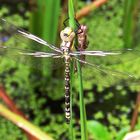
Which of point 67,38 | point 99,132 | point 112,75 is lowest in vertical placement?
point 99,132

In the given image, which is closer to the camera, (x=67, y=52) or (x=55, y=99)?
(x=67, y=52)

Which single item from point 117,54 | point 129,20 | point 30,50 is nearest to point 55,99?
point 129,20

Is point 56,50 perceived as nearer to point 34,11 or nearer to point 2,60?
point 34,11

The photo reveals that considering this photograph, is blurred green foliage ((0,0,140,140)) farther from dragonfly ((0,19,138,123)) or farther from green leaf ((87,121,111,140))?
dragonfly ((0,19,138,123))

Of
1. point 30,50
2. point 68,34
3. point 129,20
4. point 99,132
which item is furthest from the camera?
point 129,20

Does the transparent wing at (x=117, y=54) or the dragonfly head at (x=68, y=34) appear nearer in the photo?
the dragonfly head at (x=68, y=34)

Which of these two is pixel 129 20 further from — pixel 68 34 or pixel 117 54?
pixel 68 34

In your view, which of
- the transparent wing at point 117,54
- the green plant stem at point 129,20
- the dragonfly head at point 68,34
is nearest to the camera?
the dragonfly head at point 68,34

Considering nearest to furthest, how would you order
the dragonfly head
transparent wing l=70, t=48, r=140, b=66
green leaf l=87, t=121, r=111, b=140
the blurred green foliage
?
the dragonfly head < transparent wing l=70, t=48, r=140, b=66 < green leaf l=87, t=121, r=111, b=140 < the blurred green foliage

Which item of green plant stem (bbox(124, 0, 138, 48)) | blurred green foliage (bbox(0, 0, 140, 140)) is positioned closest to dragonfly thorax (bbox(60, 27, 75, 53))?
green plant stem (bbox(124, 0, 138, 48))

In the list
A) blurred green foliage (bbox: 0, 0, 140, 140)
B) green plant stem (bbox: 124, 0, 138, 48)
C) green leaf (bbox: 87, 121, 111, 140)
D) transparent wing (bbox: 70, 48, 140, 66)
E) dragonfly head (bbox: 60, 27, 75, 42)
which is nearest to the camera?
dragonfly head (bbox: 60, 27, 75, 42)

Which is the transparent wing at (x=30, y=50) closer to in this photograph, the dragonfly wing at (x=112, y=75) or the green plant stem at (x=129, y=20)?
the dragonfly wing at (x=112, y=75)

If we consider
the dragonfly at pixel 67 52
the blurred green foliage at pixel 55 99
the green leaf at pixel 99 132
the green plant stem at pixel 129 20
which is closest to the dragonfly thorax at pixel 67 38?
the dragonfly at pixel 67 52
